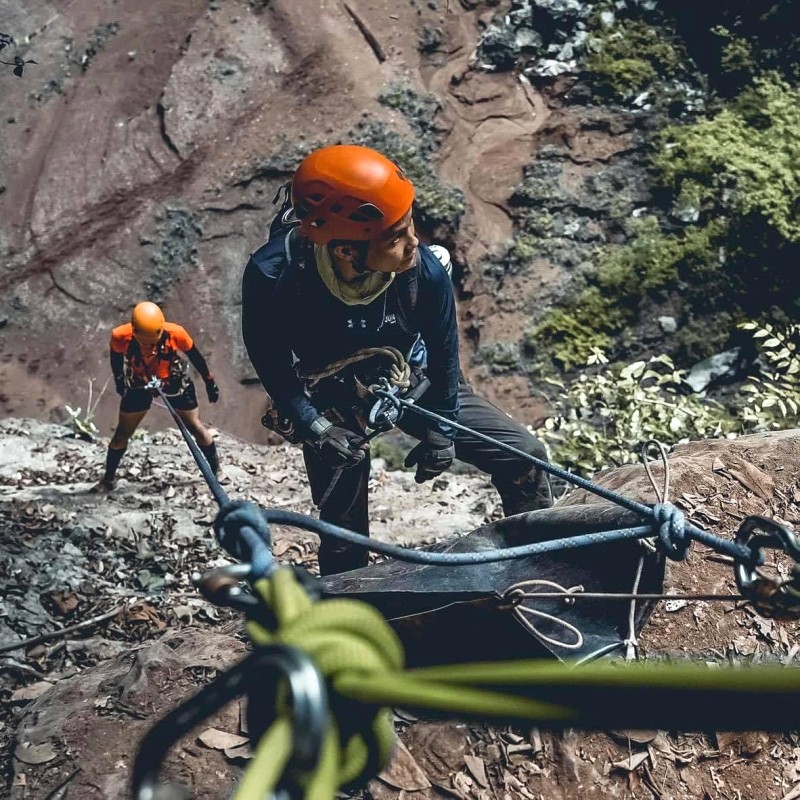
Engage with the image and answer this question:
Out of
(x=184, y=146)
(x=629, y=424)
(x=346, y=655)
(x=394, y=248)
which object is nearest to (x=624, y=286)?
(x=629, y=424)

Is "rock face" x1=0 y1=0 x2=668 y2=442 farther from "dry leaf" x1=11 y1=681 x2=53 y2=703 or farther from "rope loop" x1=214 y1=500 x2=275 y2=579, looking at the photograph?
"rope loop" x1=214 y1=500 x2=275 y2=579

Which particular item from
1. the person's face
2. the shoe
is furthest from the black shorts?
the person's face

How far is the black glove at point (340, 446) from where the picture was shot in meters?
3.86

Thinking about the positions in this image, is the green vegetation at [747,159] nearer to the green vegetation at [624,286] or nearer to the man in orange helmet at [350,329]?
the green vegetation at [624,286]

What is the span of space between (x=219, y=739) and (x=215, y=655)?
2.14 feet

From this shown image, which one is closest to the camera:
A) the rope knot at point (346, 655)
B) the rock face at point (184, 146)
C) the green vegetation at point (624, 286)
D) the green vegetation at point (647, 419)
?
the rope knot at point (346, 655)

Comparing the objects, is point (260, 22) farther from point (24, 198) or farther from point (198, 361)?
point (198, 361)

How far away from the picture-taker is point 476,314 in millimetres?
9781

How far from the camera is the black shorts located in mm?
6762

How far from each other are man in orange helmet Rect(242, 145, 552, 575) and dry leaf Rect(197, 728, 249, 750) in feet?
4.57

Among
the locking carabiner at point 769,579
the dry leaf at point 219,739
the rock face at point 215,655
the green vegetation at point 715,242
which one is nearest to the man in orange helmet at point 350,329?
the rock face at point 215,655

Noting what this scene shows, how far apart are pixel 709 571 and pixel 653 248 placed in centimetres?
693

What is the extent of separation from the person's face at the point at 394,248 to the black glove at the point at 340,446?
829mm

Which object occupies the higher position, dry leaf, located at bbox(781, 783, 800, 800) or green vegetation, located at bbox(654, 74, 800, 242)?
dry leaf, located at bbox(781, 783, 800, 800)
